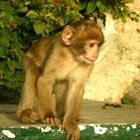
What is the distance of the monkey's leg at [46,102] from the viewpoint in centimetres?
489

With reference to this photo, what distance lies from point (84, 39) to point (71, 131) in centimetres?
79

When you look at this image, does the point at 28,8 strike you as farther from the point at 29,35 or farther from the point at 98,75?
the point at 98,75

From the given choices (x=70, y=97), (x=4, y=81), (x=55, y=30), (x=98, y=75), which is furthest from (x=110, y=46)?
(x=70, y=97)

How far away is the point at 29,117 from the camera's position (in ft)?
16.7

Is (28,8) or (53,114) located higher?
(28,8)

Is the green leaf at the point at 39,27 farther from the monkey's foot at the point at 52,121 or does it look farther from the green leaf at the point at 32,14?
the monkey's foot at the point at 52,121

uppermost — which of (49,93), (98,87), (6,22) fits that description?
(6,22)

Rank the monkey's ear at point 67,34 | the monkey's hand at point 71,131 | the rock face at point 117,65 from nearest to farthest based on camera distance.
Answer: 1. the monkey's hand at point 71,131
2. the monkey's ear at point 67,34
3. the rock face at point 117,65

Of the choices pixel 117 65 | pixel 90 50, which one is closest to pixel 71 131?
pixel 90 50

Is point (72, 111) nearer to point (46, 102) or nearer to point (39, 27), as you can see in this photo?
point (46, 102)

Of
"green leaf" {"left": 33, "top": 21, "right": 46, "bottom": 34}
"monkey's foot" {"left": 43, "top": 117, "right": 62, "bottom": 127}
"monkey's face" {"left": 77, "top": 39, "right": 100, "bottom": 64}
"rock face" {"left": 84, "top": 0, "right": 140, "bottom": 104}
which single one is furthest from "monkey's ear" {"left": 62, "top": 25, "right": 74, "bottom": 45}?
"rock face" {"left": 84, "top": 0, "right": 140, "bottom": 104}

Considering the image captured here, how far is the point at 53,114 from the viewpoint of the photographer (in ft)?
16.3

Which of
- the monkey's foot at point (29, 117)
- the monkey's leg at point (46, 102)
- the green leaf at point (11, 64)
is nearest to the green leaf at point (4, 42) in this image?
the green leaf at point (11, 64)

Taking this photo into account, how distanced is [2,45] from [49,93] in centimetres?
179
